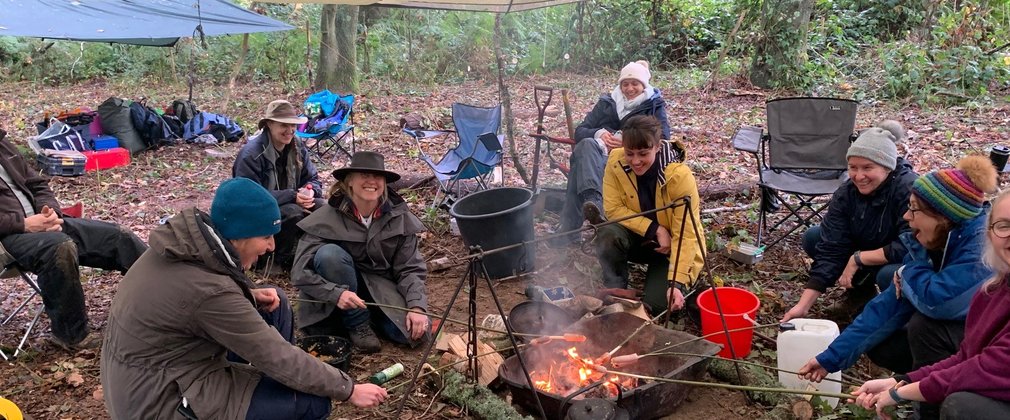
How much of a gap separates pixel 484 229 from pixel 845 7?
10.3m

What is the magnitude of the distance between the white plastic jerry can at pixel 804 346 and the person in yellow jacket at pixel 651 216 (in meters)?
0.63

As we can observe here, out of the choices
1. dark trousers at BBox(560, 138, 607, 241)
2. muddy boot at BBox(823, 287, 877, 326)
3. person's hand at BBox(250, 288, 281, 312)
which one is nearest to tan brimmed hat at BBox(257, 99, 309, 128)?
dark trousers at BBox(560, 138, 607, 241)

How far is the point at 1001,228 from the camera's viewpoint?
2031 mm

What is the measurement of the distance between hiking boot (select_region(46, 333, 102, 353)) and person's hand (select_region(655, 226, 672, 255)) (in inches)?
126

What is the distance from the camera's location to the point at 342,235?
372 cm

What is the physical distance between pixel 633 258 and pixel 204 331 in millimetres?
2644

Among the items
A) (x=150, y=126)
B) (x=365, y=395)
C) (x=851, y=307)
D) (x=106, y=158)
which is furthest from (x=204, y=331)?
(x=150, y=126)

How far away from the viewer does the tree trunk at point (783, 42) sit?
935 centimetres

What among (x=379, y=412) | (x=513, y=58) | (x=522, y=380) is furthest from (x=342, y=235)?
(x=513, y=58)

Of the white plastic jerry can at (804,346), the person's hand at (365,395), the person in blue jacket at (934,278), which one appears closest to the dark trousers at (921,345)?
the person in blue jacket at (934,278)

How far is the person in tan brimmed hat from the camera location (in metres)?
4.65

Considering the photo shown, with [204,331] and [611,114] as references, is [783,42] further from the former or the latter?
[204,331]

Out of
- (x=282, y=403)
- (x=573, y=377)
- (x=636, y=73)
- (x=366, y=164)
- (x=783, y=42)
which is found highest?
(x=783, y=42)

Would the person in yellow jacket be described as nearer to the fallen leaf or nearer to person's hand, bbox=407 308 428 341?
person's hand, bbox=407 308 428 341
